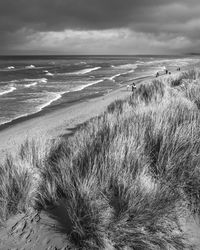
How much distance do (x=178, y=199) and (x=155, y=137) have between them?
4.37 feet

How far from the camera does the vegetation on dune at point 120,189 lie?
7.57 ft

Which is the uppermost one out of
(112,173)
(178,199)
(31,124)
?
(112,173)

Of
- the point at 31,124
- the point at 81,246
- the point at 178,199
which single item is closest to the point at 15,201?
the point at 81,246

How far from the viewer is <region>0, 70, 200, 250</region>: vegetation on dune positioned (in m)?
2.31

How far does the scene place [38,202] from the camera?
9.52 feet

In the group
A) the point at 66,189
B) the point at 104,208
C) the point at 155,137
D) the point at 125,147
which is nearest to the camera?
the point at 104,208

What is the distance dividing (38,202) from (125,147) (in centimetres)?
133

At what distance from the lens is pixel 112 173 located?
9.33 ft

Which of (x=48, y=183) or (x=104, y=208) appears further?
(x=48, y=183)

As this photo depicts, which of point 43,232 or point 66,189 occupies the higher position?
point 66,189

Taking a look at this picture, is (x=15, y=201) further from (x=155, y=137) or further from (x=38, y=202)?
(x=155, y=137)

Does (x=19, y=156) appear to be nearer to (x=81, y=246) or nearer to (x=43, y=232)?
(x=43, y=232)

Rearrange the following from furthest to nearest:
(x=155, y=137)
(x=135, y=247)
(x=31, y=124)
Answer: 1. (x=31, y=124)
2. (x=155, y=137)
3. (x=135, y=247)

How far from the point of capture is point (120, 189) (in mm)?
2654
